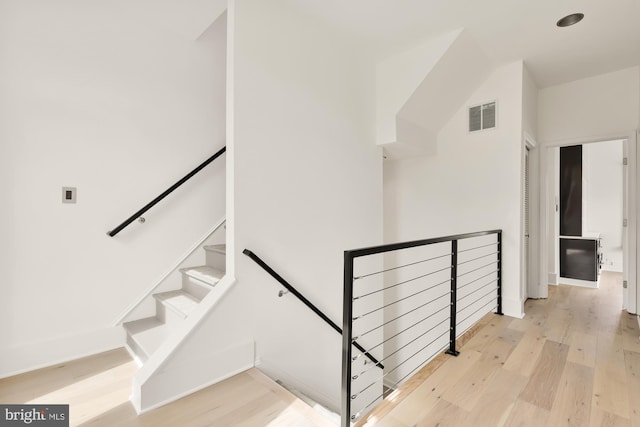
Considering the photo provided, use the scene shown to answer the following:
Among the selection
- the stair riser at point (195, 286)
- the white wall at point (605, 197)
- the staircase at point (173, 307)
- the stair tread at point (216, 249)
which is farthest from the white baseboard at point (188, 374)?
the white wall at point (605, 197)

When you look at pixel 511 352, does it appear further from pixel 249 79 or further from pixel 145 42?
pixel 145 42

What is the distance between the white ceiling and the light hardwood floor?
271 cm

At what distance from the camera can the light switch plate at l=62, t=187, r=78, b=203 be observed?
7.40ft

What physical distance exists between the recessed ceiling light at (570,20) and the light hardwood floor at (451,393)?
271 cm

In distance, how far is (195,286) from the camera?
8.63 feet

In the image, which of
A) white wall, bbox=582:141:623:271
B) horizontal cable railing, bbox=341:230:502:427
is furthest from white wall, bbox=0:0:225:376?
white wall, bbox=582:141:623:271

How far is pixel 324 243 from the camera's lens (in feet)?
9.29

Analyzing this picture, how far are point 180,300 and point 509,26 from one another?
362 cm

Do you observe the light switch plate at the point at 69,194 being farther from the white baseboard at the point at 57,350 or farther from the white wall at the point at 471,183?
the white wall at the point at 471,183

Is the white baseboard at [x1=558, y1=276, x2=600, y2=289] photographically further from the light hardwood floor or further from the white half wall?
the white half wall

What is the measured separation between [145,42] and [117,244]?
66.2 inches

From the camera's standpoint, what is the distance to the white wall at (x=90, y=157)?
207 cm

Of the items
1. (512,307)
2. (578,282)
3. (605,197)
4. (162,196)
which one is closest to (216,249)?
(162,196)

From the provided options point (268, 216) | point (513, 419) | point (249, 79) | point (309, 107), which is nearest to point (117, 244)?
point (268, 216)
